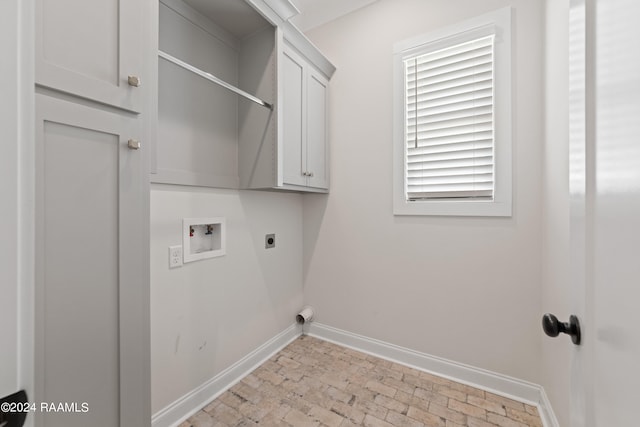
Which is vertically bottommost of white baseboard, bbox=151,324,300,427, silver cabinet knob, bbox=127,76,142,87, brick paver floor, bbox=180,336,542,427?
brick paver floor, bbox=180,336,542,427

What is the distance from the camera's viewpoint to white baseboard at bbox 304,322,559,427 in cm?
155

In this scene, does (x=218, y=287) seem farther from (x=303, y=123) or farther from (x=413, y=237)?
(x=413, y=237)

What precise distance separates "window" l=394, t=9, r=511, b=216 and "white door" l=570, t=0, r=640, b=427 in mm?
1130

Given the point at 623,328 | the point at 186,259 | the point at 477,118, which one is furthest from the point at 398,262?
the point at 623,328

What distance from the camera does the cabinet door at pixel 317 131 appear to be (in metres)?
2.01

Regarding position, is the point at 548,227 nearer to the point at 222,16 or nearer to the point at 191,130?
the point at 191,130

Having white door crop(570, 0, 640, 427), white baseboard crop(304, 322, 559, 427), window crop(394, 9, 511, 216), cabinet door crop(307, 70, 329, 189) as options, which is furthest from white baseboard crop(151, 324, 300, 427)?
white door crop(570, 0, 640, 427)

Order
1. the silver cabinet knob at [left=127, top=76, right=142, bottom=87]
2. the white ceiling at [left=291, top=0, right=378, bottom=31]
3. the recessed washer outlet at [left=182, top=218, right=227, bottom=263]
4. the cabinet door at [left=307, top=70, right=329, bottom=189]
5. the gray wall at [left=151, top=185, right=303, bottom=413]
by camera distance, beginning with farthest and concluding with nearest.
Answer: the white ceiling at [left=291, top=0, right=378, bottom=31] → the cabinet door at [left=307, top=70, right=329, bottom=189] → the recessed washer outlet at [left=182, top=218, right=227, bottom=263] → the gray wall at [left=151, top=185, right=303, bottom=413] → the silver cabinet knob at [left=127, top=76, right=142, bottom=87]

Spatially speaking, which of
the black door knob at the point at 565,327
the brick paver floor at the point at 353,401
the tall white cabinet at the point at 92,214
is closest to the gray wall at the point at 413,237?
the brick paver floor at the point at 353,401

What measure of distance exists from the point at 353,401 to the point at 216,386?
2.77 feet

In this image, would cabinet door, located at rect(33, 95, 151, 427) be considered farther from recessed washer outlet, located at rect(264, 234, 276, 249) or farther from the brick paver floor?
recessed washer outlet, located at rect(264, 234, 276, 249)

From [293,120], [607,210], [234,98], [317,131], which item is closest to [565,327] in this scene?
[607,210]

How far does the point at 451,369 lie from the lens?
1.78 metres

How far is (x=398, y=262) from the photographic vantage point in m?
1.98
